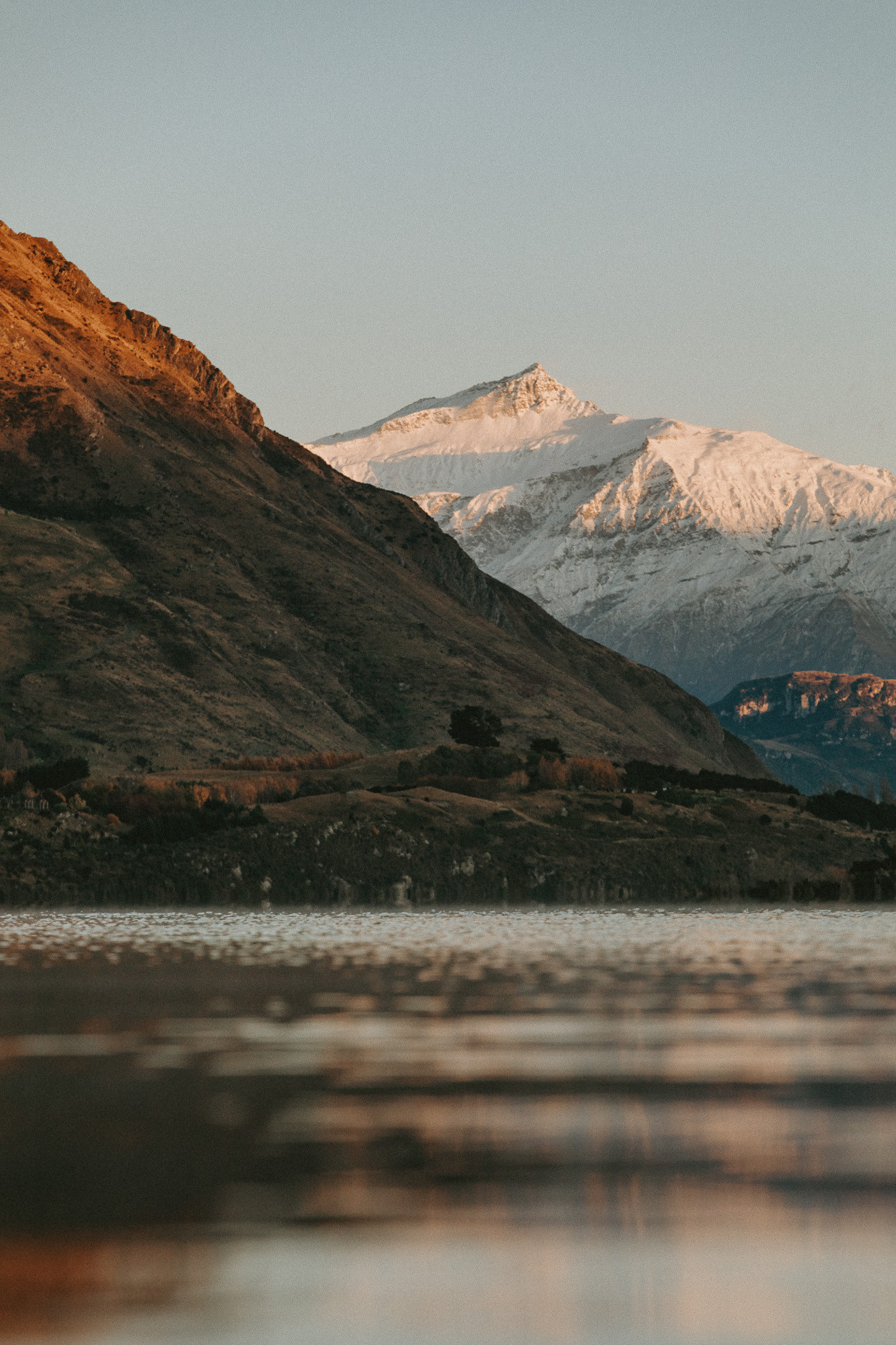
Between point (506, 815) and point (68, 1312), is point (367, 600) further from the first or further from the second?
point (68, 1312)

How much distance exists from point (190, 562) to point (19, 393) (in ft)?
104

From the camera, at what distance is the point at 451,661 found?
585ft

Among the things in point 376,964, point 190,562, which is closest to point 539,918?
point 376,964

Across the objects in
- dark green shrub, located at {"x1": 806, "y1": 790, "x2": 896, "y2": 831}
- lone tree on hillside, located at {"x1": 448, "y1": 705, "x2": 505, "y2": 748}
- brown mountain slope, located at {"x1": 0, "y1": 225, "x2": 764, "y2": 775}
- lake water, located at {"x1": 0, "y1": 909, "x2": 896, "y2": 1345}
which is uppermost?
brown mountain slope, located at {"x1": 0, "y1": 225, "x2": 764, "y2": 775}

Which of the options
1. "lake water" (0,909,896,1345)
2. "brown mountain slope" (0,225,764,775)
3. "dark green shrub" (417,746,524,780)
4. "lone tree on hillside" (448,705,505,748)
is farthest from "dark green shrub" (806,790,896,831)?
"lake water" (0,909,896,1345)

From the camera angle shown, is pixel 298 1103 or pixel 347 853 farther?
pixel 347 853

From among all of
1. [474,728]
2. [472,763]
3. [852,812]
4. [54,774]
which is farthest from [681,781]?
[54,774]

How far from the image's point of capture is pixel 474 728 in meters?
132

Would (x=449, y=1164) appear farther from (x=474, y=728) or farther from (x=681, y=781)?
(x=474, y=728)

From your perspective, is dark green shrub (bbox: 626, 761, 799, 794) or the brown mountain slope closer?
dark green shrub (bbox: 626, 761, 799, 794)

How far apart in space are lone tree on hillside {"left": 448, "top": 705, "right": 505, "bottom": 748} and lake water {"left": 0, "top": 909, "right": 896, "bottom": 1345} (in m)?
92.9

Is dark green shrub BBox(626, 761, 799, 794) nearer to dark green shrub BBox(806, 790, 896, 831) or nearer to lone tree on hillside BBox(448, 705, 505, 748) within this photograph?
dark green shrub BBox(806, 790, 896, 831)

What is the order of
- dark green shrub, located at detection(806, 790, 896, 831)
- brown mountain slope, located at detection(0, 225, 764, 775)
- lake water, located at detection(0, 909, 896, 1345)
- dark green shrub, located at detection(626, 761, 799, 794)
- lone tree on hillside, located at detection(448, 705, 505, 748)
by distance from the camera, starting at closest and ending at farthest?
lake water, located at detection(0, 909, 896, 1345), dark green shrub, located at detection(806, 790, 896, 831), dark green shrub, located at detection(626, 761, 799, 794), lone tree on hillside, located at detection(448, 705, 505, 748), brown mountain slope, located at detection(0, 225, 764, 775)

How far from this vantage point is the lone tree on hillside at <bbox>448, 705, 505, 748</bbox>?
130 metres
